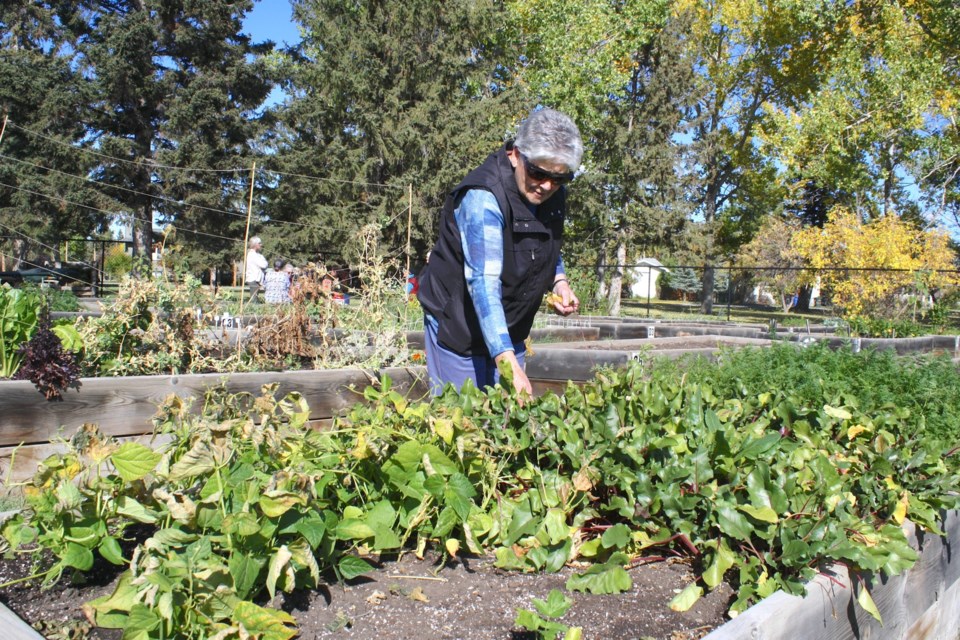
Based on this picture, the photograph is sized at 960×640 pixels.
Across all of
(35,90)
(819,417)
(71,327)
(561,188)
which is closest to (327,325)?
(71,327)

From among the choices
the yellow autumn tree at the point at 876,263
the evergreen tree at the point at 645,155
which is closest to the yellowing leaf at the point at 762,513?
the yellow autumn tree at the point at 876,263

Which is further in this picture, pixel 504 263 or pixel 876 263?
Result: pixel 876 263

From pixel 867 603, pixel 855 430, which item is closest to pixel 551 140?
pixel 855 430

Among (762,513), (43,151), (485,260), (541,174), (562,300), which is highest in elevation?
(43,151)

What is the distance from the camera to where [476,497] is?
85.7 inches

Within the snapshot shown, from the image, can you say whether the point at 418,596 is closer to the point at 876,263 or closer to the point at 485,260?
the point at 485,260

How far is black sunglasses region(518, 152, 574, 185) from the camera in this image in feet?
8.82

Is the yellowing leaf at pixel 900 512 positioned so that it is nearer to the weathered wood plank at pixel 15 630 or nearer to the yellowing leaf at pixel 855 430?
the yellowing leaf at pixel 855 430

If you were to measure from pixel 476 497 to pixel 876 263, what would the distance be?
1776cm

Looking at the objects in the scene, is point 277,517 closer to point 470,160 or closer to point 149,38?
point 470,160

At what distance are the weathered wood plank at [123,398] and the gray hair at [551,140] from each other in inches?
48.1

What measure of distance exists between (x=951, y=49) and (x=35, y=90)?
98.2 ft

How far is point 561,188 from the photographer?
2979 millimetres

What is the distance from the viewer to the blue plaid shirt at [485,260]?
2643 mm
